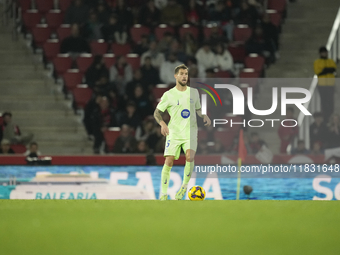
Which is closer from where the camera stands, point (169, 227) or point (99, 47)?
point (169, 227)

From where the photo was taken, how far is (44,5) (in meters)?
14.6

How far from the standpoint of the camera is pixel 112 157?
9.52m

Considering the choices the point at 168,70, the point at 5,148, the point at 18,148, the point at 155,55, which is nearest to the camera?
the point at 5,148

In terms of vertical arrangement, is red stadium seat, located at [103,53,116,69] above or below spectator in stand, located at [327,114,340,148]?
above

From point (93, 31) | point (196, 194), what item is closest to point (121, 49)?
point (93, 31)

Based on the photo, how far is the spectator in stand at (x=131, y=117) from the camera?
37.3ft

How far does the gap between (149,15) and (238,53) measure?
2.32 m

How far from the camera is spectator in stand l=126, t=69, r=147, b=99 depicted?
469 inches

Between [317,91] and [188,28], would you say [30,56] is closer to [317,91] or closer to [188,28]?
[188,28]

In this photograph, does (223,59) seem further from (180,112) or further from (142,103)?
(180,112)

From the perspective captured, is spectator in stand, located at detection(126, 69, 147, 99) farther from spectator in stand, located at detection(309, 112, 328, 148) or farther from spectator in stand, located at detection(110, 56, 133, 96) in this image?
spectator in stand, located at detection(309, 112, 328, 148)

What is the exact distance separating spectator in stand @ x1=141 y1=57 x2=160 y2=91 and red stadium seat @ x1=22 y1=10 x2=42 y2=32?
3552 mm

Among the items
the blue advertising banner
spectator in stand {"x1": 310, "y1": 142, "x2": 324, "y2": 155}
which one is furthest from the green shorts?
spectator in stand {"x1": 310, "y1": 142, "x2": 324, "y2": 155}

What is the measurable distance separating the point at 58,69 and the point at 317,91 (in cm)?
662
